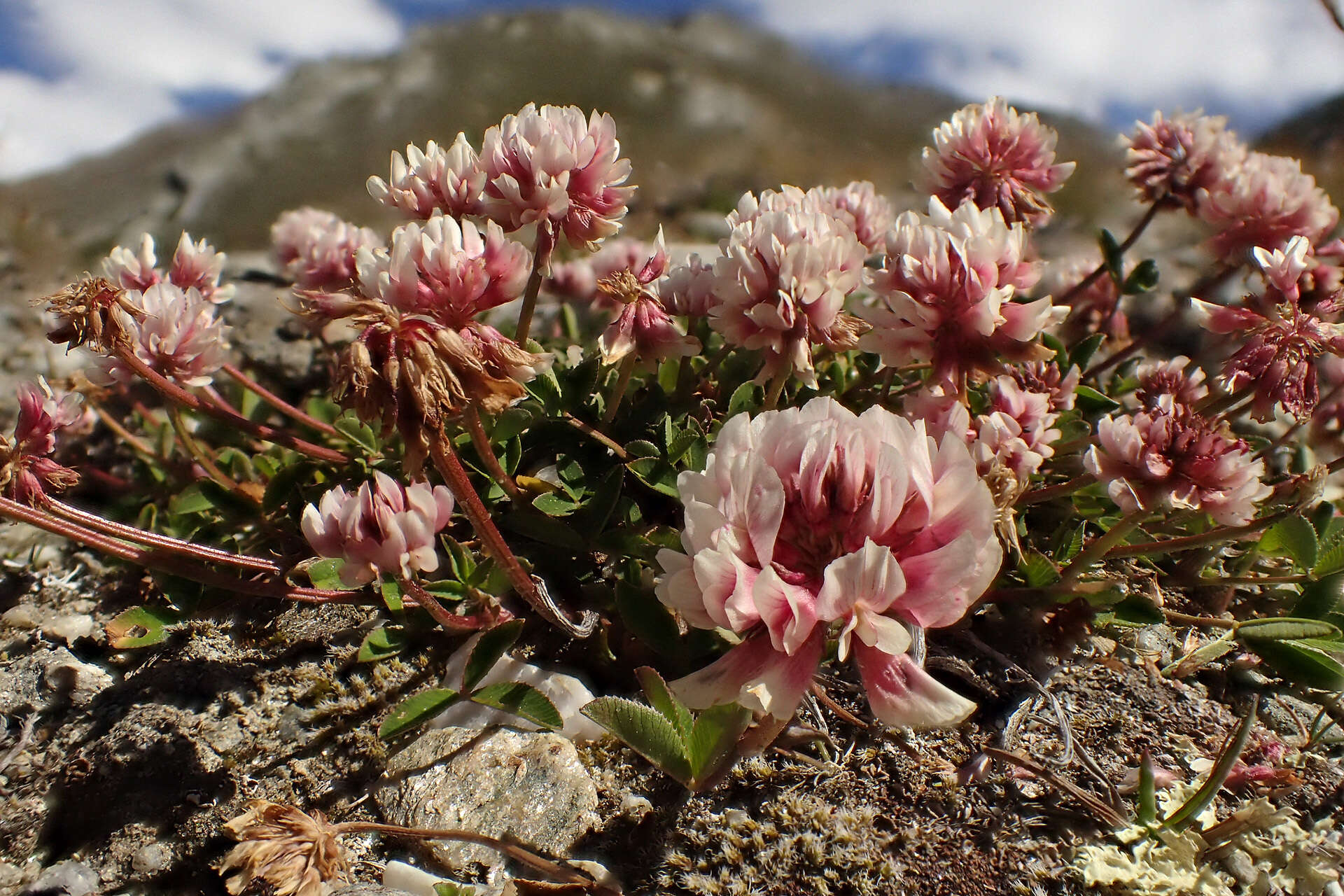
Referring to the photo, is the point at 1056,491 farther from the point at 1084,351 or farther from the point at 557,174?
the point at 557,174

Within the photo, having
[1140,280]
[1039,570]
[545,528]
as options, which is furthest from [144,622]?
[1140,280]

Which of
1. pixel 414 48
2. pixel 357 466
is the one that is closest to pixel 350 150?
pixel 414 48

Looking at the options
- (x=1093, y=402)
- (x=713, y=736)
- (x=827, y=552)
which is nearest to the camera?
(x=827, y=552)

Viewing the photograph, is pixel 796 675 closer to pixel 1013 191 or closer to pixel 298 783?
pixel 298 783

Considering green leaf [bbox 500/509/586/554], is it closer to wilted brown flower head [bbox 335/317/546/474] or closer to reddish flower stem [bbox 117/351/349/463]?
reddish flower stem [bbox 117/351/349/463]

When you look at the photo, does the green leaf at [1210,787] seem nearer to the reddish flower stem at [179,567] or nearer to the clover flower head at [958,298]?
the clover flower head at [958,298]

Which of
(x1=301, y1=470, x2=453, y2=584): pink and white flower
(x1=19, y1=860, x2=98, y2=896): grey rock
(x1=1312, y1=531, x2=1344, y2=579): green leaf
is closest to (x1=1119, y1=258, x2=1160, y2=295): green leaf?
(x1=1312, y1=531, x2=1344, y2=579): green leaf

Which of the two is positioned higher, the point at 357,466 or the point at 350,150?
the point at 350,150
